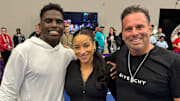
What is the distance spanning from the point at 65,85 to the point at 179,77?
108 cm

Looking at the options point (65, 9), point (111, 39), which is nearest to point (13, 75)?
point (111, 39)

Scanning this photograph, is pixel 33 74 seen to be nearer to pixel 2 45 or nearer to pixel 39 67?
pixel 39 67

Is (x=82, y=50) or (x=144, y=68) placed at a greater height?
(x=82, y=50)

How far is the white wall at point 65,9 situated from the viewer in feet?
30.9

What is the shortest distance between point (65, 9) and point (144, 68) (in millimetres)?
9687

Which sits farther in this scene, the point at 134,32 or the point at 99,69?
the point at 99,69

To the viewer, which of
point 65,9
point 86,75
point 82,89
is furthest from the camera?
point 65,9

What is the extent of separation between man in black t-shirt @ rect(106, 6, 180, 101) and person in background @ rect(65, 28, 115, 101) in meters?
0.27

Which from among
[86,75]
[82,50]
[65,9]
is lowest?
[86,75]

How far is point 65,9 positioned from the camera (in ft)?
33.6

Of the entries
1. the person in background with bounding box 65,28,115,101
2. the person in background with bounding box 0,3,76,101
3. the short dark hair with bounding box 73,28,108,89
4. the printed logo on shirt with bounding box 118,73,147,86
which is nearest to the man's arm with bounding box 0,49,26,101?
the person in background with bounding box 0,3,76,101

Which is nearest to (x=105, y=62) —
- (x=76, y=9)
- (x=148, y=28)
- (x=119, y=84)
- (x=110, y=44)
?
(x=119, y=84)

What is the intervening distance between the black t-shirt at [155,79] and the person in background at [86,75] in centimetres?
29

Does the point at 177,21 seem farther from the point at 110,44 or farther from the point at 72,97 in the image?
the point at 72,97
